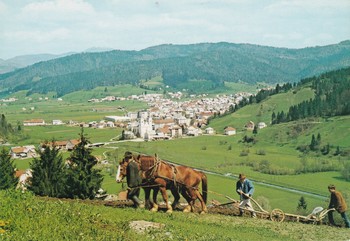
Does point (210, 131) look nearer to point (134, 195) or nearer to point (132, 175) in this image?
point (134, 195)

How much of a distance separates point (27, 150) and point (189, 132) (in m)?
64.9

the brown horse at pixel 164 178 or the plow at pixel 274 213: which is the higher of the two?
the brown horse at pixel 164 178

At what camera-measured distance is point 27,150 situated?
103875 mm

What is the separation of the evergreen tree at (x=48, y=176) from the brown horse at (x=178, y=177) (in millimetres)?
13518

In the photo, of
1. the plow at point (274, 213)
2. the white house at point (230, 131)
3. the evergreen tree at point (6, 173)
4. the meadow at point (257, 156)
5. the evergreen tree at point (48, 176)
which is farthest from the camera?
the white house at point (230, 131)

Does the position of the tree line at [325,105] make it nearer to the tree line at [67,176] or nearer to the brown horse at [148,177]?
the tree line at [67,176]

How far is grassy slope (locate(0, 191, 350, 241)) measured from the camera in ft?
34.1

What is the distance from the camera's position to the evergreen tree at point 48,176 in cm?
2917

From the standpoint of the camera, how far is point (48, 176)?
31578 millimetres

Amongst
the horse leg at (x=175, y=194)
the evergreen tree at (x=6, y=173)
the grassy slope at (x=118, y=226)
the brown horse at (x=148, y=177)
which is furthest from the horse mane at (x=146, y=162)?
the evergreen tree at (x=6, y=173)

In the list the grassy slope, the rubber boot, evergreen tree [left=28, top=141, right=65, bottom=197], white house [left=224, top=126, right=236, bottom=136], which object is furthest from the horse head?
white house [left=224, top=126, right=236, bottom=136]

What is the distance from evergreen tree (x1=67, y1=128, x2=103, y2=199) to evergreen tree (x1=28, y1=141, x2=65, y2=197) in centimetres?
125

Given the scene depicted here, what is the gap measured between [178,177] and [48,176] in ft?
58.6

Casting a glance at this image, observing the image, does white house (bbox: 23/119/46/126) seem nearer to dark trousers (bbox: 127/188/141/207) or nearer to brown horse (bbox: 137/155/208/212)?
dark trousers (bbox: 127/188/141/207)
